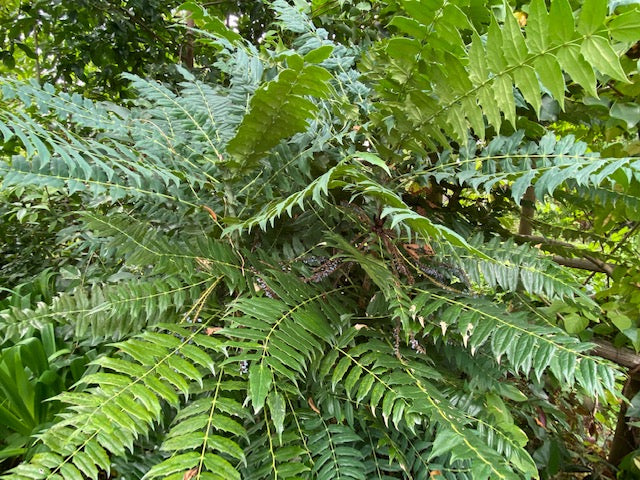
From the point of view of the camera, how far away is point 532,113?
3.34 ft

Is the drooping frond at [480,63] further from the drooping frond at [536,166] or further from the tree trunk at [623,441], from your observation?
the tree trunk at [623,441]

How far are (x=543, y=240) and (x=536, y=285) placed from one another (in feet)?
1.68

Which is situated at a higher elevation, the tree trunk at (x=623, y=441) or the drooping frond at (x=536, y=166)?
the drooping frond at (x=536, y=166)

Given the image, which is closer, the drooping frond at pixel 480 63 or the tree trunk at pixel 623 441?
the drooping frond at pixel 480 63

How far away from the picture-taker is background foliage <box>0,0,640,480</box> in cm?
53

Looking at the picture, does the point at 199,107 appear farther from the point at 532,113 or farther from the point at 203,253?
the point at 532,113

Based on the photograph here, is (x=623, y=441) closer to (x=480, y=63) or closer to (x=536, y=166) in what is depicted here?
(x=536, y=166)

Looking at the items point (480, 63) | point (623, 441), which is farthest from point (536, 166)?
point (623, 441)

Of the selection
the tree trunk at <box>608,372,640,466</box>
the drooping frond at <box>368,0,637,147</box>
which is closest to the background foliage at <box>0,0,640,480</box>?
the drooping frond at <box>368,0,637,147</box>

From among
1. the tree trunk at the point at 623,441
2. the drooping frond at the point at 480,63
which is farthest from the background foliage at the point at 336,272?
the tree trunk at the point at 623,441

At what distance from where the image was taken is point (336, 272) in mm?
832

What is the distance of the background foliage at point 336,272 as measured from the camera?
53cm

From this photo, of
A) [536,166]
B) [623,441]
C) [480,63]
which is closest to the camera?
[480,63]

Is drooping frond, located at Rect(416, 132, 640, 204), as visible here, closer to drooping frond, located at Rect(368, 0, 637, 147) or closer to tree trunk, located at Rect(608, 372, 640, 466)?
drooping frond, located at Rect(368, 0, 637, 147)
